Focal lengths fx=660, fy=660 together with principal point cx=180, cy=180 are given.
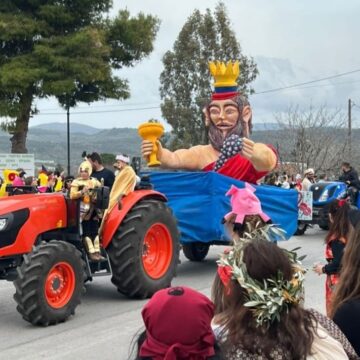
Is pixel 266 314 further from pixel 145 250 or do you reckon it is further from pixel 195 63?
pixel 195 63

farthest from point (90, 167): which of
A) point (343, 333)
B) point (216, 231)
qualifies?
point (343, 333)

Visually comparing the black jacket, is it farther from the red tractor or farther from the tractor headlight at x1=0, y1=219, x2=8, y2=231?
the tractor headlight at x1=0, y1=219, x2=8, y2=231

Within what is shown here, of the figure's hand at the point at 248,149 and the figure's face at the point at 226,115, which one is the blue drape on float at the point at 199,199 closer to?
the figure's hand at the point at 248,149

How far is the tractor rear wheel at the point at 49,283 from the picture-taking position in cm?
641

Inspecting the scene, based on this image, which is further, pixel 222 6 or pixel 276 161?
pixel 222 6

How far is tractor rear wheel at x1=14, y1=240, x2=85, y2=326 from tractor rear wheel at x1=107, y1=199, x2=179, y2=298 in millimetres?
727

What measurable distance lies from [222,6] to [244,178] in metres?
27.3

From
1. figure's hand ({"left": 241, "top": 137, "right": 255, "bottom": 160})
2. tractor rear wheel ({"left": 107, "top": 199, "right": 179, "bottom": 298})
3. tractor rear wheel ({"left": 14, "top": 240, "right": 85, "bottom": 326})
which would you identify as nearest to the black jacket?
figure's hand ({"left": 241, "top": 137, "right": 255, "bottom": 160})

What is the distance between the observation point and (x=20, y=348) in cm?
588

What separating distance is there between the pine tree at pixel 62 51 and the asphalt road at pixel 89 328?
1479 centimetres

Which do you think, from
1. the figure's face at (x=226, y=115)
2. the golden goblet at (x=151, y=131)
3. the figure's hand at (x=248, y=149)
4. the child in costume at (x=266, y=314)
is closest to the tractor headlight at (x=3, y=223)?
the golden goblet at (x=151, y=131)

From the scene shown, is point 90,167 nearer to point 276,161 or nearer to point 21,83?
point 276,161

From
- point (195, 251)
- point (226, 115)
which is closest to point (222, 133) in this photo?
point (226, 115)

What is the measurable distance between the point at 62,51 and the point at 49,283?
17.5m
